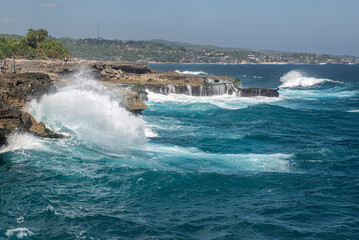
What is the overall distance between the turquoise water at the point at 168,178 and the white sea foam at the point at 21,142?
0.15ft

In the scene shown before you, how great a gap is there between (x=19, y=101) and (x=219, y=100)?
97.8ft

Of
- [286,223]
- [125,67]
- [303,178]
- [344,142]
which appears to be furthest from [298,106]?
[286,223]

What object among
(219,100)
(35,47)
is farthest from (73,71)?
(219,100)

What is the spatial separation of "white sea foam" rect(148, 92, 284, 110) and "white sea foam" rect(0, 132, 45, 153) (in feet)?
77.9

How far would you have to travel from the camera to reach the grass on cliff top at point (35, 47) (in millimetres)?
48419

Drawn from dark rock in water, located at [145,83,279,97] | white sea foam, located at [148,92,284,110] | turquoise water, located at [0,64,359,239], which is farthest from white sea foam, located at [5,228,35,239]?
dark rock in water, located at [145,83,279,97]

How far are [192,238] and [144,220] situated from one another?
1.73 metres

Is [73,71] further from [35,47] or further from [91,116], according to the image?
[91,116]

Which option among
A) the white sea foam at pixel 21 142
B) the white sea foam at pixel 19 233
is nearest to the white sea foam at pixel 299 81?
the white sea foam at pixel 21 142

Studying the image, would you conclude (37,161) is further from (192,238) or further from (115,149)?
(192,238)

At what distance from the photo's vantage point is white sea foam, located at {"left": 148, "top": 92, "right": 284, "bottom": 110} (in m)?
41.9

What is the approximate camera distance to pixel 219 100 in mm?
45562

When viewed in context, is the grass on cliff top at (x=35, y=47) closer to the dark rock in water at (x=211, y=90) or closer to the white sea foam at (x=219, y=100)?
the dark rock in water at (x=211, y=90)

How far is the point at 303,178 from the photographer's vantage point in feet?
54.3
